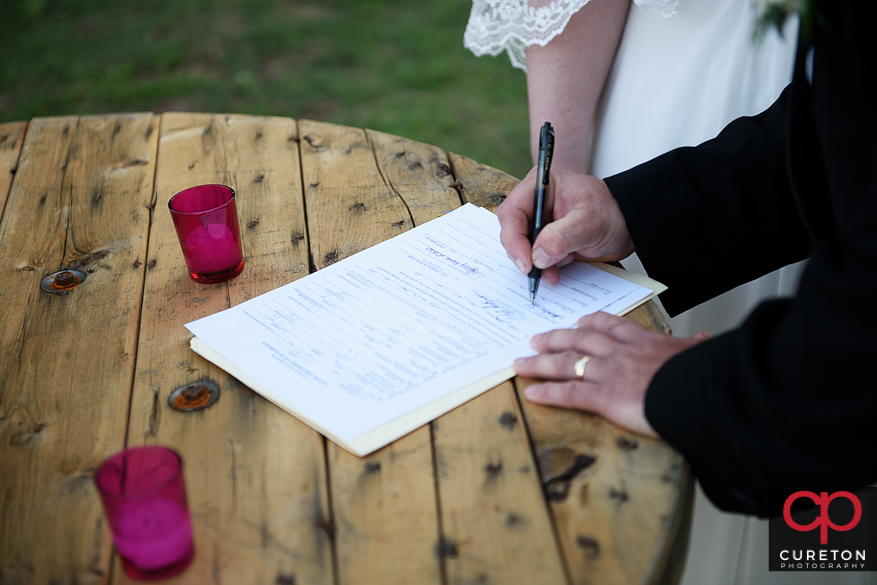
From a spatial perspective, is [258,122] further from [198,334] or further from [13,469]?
[13,469]

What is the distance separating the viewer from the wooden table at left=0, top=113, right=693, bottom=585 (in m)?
0.65

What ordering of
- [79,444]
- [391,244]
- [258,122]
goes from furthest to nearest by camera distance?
1. [258,122]
2. [391,244]
3. [79,444]

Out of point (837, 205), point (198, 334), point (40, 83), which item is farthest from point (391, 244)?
point (40, 83)

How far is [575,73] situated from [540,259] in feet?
1.90

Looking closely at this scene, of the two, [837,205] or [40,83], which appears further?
[40,83]

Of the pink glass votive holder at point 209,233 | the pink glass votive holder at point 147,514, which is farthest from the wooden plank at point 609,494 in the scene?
the pink glass votive holder at point 209,233

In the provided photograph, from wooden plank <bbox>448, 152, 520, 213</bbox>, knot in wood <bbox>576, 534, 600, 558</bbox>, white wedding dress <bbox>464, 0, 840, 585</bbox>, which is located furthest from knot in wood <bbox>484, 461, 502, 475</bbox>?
white wedding dress <bbox>464, 0, 840, 585</bbox>

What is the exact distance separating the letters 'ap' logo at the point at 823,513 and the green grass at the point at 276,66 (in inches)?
87.3

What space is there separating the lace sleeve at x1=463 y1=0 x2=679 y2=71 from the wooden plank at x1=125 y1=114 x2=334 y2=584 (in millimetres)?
507

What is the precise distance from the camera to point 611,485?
710 mm

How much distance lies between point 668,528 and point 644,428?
0.12 metres

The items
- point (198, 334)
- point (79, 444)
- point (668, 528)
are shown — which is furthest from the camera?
point (198, 334)

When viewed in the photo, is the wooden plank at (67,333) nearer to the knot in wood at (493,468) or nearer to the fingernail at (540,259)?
the knot in wood at (493,468)

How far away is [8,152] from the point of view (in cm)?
142
